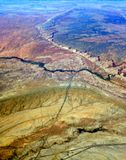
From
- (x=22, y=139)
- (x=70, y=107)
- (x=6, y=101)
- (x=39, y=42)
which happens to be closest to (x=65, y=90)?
(x=70, y=107)

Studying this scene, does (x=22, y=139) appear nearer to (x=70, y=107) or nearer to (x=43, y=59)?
(x=70, y=107)

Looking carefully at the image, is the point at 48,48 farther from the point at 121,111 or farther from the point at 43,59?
the point at 121,111

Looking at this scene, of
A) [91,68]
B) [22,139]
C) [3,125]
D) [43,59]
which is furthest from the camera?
[43,59]

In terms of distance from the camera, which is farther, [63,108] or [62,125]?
[63,108]

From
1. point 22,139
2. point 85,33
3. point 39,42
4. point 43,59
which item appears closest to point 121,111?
point 22,139

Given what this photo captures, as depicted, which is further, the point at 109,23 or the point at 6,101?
the point at 109,23

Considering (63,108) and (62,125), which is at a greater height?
(63,108)

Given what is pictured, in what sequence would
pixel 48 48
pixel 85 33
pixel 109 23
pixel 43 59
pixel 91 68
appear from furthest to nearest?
pixel 109 23
pixel 85 33
pixel 48 48
pixel 43 59
pixel 91 68

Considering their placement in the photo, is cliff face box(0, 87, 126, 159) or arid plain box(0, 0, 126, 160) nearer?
cliff face box(0, 87, 126, 159)

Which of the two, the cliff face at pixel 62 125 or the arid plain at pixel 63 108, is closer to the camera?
the cliff face at pixel 62 125
